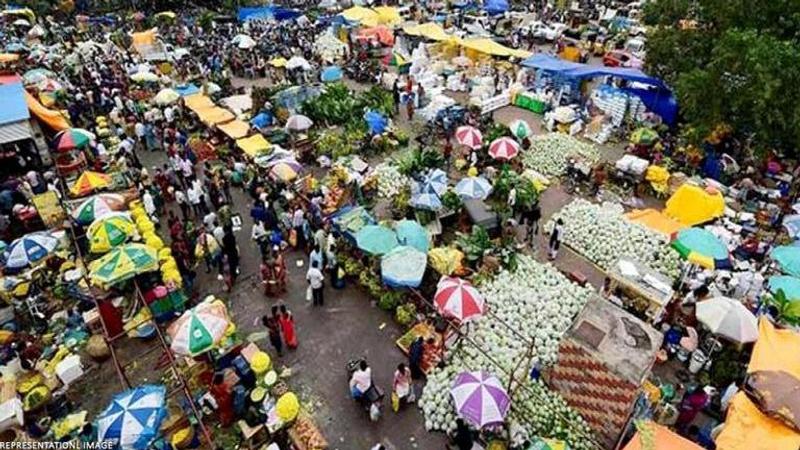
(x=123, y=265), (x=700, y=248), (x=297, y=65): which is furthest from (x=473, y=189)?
(x=297, y=65)

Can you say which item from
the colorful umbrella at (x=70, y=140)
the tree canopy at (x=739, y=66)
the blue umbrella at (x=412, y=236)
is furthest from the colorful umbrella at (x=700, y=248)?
the colorful umbrella at (x=70, y=140)

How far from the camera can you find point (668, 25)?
20938 mm

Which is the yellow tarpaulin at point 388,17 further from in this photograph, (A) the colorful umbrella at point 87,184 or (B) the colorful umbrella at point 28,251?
(B) the colorful umbrella at point 28,251

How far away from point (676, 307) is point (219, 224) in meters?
13.2

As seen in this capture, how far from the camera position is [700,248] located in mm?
12789

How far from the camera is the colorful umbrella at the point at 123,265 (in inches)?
460

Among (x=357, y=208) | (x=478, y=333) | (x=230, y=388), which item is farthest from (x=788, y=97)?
(x=230, y=388)

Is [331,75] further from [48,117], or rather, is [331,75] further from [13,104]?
[13,104]

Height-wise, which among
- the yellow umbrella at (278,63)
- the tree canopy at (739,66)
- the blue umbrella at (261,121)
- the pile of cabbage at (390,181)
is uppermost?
the tree canopy at (739,66)

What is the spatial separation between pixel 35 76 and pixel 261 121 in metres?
11.9

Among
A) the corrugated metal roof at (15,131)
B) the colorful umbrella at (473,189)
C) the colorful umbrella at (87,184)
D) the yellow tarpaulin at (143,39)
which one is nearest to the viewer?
the colorful umbrella at (473,189)

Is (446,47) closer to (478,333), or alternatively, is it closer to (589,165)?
(589,165)

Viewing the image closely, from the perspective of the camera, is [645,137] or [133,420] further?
[645,137]

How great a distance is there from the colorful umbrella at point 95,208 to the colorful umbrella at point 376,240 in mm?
7470
